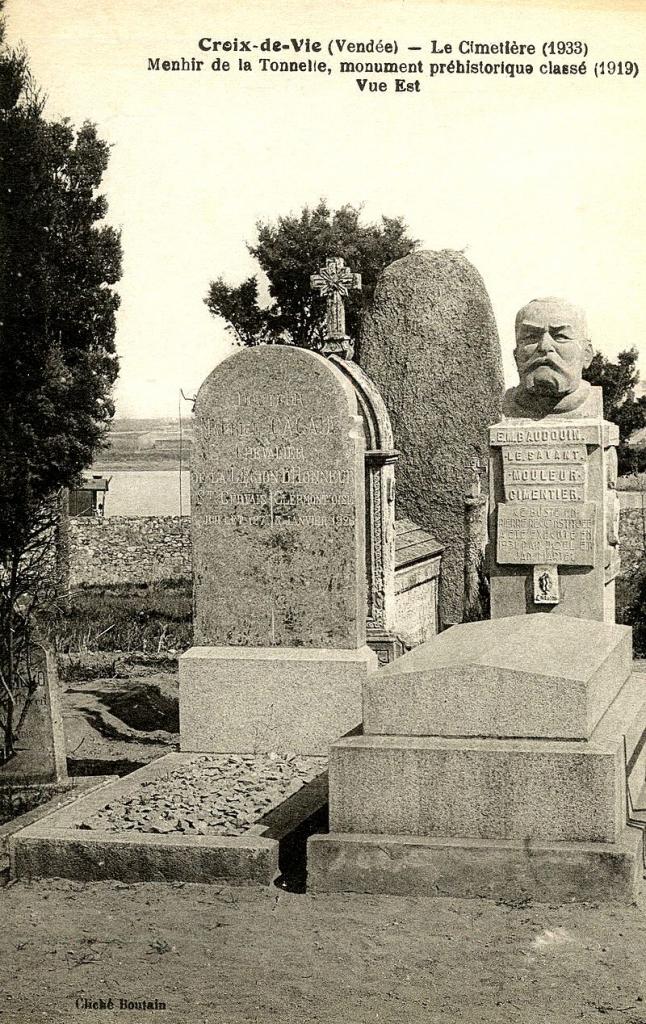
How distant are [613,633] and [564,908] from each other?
186 cm

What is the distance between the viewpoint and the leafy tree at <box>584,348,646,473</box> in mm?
20828

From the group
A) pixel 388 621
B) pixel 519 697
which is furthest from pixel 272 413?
pixel 519 697

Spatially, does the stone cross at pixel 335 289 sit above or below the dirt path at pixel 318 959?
above

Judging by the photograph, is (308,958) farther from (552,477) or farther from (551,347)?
(551,347)

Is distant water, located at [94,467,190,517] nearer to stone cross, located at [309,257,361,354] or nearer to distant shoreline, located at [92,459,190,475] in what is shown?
distant shoreline, located at [92,459,190,475]

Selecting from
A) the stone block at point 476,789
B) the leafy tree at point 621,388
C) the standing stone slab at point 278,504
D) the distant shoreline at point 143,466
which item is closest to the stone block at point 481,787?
the stone block at point 476,789

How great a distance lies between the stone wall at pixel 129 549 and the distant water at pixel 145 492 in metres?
11.4

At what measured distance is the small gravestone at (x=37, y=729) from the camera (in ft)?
24.5

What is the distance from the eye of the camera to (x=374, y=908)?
474 centimetres

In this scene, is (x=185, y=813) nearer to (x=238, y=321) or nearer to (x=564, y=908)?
(x=564, y=908)

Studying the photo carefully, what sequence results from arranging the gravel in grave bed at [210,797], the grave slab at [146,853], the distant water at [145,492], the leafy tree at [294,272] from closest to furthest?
the grave slab at [146,853], the gravel in grave bed at [210,797], the leafy tree at [294,272], the distant water at [145,492]

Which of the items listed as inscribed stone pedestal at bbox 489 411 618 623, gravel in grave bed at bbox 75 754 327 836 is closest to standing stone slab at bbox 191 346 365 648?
gravel in grave bed at bbox 75 754 327 836

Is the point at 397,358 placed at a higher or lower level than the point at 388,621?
higher

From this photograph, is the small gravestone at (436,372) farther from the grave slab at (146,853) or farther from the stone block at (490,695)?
the stone block at (490,695)
